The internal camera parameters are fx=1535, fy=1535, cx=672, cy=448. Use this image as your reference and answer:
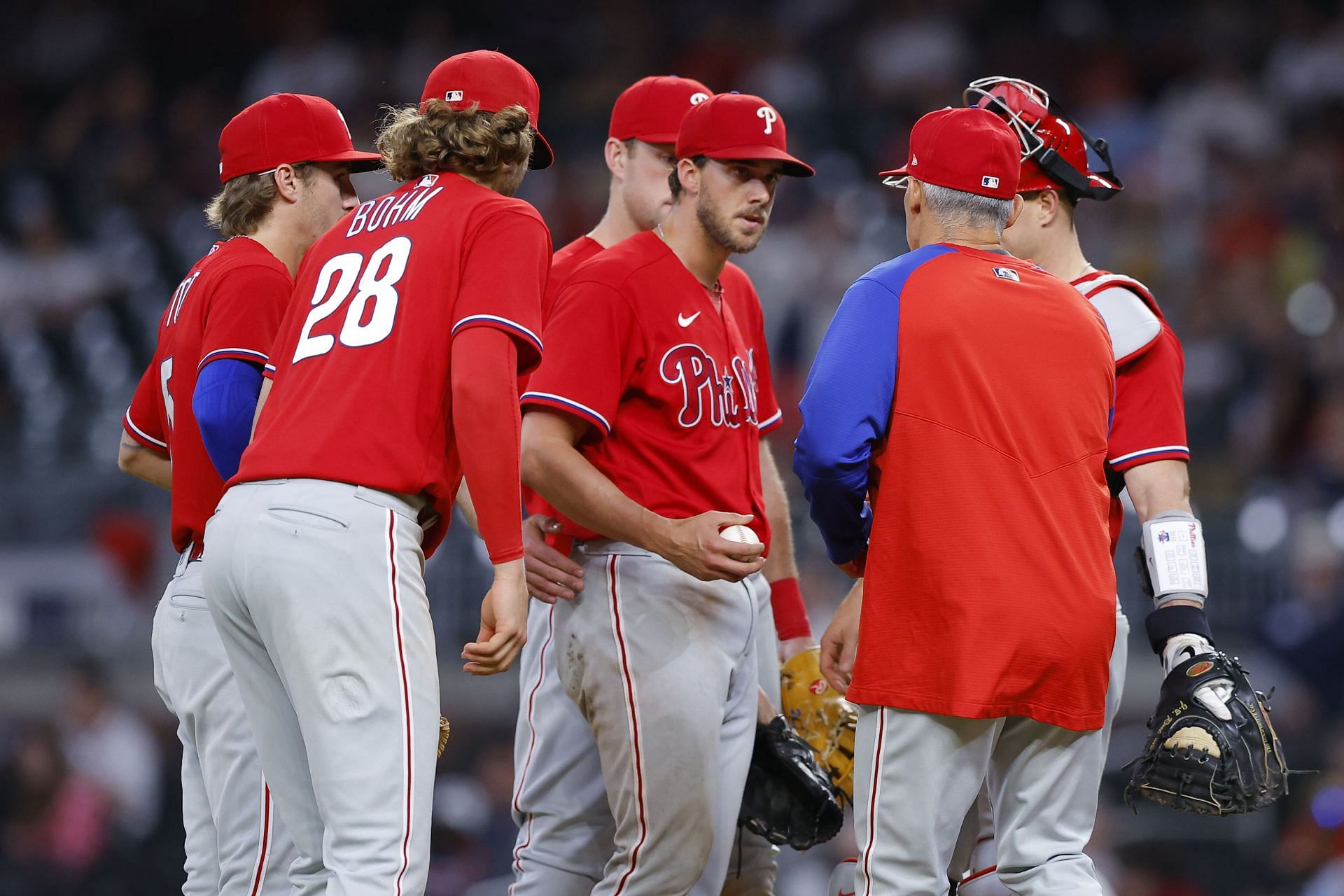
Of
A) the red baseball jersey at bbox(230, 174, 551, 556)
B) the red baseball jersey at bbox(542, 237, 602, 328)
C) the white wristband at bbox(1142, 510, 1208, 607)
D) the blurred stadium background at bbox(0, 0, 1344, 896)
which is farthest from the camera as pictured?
the blurred stadium background at bbox(0, 0, 1344, 896)

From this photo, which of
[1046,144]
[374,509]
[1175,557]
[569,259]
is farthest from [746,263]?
[374,509]

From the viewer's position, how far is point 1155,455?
388cm

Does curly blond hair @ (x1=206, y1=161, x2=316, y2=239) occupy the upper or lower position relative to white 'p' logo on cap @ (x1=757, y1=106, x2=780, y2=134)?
lower

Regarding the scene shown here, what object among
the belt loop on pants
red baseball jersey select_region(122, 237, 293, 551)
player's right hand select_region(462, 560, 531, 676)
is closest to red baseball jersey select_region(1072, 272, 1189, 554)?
player's right hand select_region(462, 560, 531, 676)

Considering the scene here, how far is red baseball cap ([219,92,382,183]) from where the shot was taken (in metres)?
3.91

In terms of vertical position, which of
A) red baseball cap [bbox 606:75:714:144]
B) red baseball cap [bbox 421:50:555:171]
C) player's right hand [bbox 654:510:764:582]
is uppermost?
red baseball cap [bbox 606:75:714:144]

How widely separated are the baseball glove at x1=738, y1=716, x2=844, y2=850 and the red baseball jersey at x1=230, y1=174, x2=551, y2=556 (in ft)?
4.22

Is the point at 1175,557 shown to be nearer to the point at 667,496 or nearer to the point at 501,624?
the point at 667,496

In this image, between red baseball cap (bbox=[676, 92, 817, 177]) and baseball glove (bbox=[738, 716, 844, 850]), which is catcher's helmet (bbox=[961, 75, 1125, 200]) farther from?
baseball glove (bbox=[738, 716, 844, 850])

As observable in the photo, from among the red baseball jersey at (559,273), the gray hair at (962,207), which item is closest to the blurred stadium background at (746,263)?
the red baseball jersey at (559,273)

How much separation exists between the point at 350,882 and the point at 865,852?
43.9 inches

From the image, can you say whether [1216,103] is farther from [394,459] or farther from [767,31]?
[394,459]

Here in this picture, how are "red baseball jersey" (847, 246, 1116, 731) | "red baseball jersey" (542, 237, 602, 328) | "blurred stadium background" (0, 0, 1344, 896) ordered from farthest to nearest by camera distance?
"blurred stadium background" (0, 0, 1344, 896)
"red baseball jersey" (542, 237, 602, 328)
"red baseball jersey" (847, 246, 1116, 731)

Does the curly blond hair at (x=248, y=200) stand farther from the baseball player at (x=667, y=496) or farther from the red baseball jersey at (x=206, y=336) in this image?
the baseball player at (x=667, y=496)
